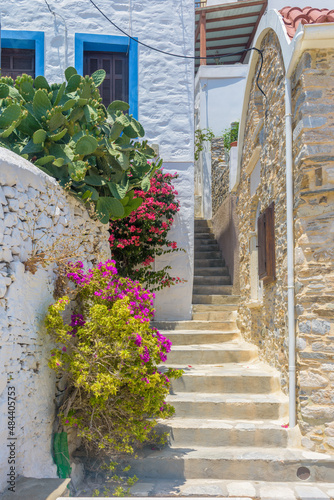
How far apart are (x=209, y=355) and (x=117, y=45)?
17.4 ft

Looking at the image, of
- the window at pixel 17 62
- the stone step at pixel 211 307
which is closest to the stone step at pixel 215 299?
the stone step at pixel 211 307

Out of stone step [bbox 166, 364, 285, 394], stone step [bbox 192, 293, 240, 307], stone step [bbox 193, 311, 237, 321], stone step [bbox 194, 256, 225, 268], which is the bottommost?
stone step [bbox 166, 364, 285, 394]

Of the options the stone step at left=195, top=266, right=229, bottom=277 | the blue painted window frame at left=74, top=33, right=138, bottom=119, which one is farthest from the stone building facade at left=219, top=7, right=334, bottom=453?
the stone step at left=195, top=266, right=229, bottom=277

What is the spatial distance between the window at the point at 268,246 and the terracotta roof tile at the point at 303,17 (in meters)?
1.91

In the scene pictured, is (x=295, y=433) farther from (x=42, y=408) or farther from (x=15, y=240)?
(x=15, y=240)

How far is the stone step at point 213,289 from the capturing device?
8828 mm

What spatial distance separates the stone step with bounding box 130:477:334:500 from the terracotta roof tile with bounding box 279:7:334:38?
424 cm

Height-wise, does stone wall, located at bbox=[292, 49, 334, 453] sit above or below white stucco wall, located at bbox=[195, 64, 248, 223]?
below

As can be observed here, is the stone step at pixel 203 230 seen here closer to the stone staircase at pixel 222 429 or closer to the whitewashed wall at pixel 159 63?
the whitewashed wall at pixel 159 63

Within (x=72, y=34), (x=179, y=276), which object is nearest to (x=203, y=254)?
(x=179, y=276)

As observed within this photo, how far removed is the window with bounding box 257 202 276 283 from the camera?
5.66 metres

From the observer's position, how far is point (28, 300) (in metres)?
3.69

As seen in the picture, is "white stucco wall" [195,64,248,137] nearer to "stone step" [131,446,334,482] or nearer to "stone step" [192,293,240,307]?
"stone step" [192,293,240,307]

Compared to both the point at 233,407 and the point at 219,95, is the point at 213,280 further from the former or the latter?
the point at 219,95
